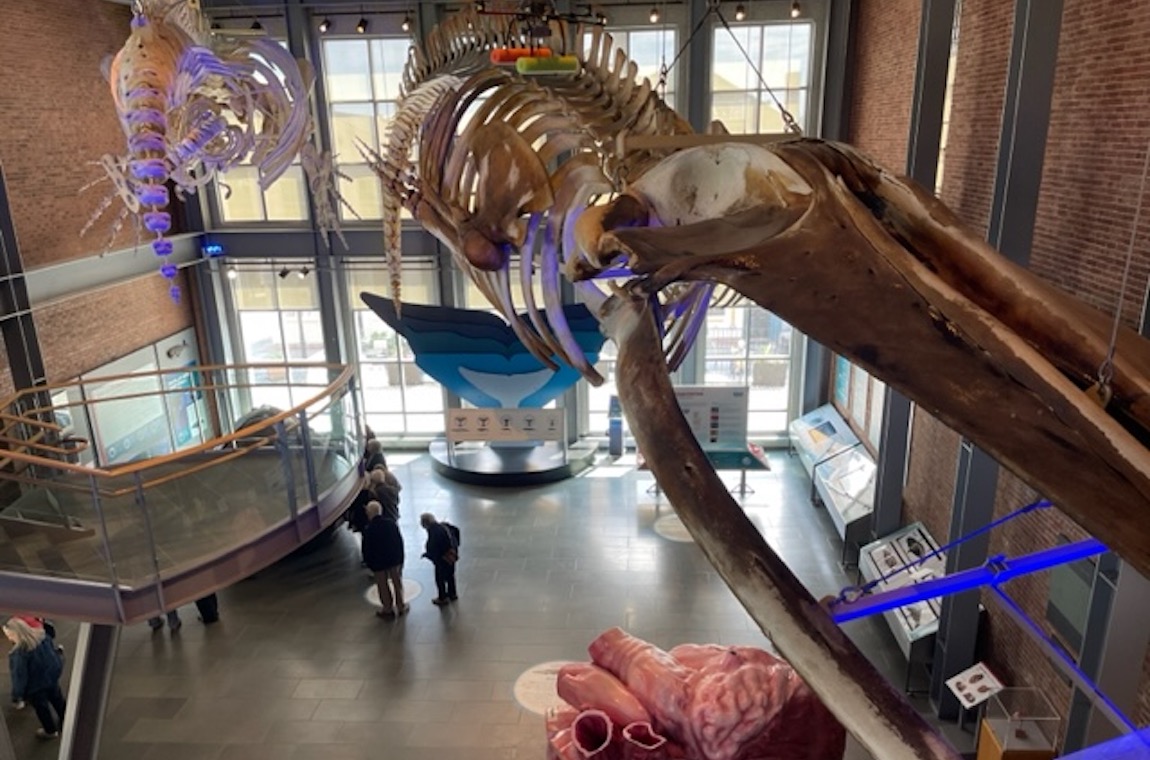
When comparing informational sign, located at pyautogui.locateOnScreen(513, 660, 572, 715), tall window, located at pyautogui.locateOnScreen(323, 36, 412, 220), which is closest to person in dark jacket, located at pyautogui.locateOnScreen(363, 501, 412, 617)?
informational sign, located at pyautogui.locateOnScreen(513, 660, 572, 715)

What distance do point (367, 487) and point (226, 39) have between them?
21.1 ft

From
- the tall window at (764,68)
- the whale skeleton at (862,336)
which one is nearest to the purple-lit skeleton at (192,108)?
the tall window at (764,68)

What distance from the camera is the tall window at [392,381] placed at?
14.8m

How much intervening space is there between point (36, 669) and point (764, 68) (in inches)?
484

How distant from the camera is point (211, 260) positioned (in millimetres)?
14414

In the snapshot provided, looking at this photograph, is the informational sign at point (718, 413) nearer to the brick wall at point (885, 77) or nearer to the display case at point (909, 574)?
the display case at point (909, 574)

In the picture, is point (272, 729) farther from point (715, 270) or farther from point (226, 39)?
point (226, 39)

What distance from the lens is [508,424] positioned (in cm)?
1195

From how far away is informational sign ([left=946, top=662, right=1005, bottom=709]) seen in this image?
20.3 ft

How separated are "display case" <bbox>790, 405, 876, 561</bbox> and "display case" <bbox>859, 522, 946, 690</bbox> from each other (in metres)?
0.56

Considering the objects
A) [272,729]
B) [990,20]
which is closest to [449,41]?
[990,20]

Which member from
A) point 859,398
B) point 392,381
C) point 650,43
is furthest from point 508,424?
Answer: point 650,43

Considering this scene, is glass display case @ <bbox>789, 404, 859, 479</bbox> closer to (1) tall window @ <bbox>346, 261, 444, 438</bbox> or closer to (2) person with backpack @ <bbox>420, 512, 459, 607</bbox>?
(2) person with backpack @ <bbox>420, 512, 459, 607</bbox>

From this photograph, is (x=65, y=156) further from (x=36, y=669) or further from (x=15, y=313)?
(x=36, y=669)
